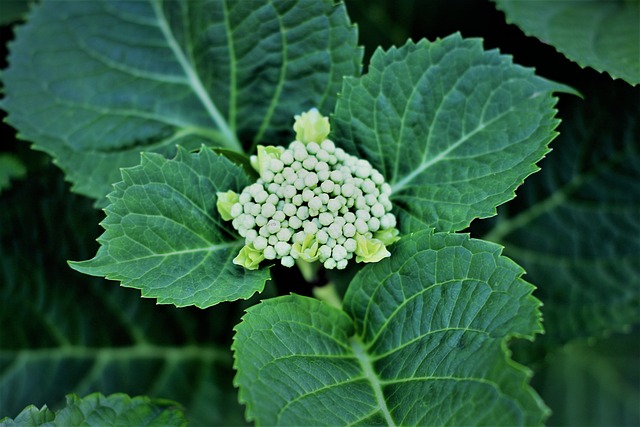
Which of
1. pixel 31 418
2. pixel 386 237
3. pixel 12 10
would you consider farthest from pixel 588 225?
pixel 12 10

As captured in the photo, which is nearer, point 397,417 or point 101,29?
point 397,417

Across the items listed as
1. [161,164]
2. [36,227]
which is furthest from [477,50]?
[36,227]

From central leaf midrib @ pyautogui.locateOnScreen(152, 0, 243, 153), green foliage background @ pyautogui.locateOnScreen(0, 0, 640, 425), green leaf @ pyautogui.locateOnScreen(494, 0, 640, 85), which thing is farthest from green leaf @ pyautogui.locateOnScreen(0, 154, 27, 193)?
green leaf @ pyautogui.locateOnScreen(494, 0, 640, 85)

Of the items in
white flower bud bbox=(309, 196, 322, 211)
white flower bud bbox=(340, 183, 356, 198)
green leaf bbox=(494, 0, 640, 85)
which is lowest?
white flower bud bbox=(309, 196, 322, 211)

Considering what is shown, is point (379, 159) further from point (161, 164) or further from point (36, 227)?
point (36, 227)

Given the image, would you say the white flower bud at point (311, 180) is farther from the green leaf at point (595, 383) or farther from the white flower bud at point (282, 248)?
the green leaf at point (595, 383)

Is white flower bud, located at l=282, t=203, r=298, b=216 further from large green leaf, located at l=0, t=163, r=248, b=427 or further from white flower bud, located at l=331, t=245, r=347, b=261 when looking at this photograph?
large green leaf, located at l=0, t=163, r=248, b=427

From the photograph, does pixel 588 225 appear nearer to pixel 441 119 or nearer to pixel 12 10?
pixel 441 119
